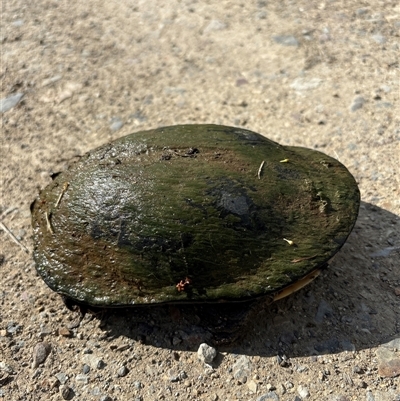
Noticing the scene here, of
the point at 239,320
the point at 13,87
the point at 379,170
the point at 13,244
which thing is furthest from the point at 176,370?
the point at 13,87

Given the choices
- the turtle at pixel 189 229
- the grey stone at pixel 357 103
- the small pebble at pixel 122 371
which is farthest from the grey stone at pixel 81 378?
the grey stone at pixel 357 103

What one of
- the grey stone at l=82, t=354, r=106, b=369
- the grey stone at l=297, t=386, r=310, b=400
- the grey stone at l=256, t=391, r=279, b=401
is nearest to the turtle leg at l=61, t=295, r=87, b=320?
the grey stone at l=82, t=354, r=106, b=369

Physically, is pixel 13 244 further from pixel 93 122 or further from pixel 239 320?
pixel 239 320

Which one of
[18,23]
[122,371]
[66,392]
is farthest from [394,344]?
[18,23]

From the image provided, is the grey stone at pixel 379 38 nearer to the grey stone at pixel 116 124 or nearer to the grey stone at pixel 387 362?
the grey stone at pixel 116 124

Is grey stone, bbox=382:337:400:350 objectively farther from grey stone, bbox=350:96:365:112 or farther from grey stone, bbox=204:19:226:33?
grey stone, bbox=204:19:226:33

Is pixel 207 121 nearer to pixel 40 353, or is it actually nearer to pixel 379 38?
pixel 379 38
